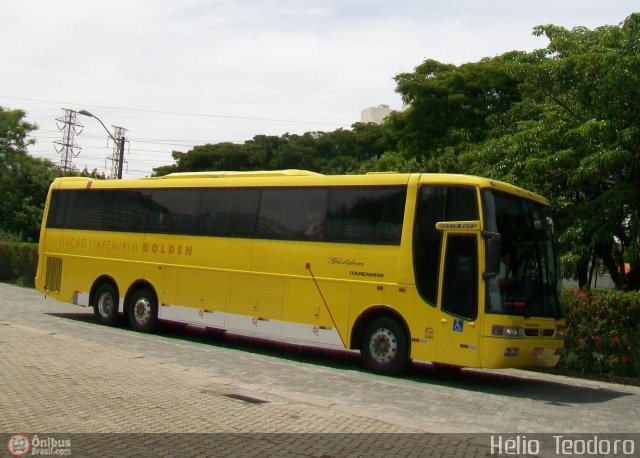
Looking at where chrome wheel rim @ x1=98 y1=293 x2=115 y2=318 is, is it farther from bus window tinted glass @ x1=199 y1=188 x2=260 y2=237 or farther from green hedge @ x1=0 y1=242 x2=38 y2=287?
green hedge @ x1=0 y1=242 x2=38 y2=287

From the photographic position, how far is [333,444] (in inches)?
275

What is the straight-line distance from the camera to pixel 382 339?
39.8 feet

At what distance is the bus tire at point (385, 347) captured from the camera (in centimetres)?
1182

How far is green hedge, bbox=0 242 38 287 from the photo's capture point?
29.8 meters

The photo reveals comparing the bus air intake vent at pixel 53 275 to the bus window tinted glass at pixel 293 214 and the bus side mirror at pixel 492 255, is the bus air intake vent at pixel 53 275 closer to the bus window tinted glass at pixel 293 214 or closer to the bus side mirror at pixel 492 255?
the bus window tinted glass at pixel 293 214

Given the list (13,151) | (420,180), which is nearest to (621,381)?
(420,180)

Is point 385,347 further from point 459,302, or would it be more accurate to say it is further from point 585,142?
point 585,142

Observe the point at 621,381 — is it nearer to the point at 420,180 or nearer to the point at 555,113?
the point at 420,180

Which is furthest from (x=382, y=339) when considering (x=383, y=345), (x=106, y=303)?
(x=106, y=303)

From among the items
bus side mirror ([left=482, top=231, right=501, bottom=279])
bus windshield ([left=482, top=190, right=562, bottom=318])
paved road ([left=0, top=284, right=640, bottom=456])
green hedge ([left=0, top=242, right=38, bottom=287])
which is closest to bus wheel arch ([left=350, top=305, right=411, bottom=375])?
paved road ([left=0, top=284, right=640, bottom=456])

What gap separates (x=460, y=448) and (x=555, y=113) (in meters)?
Answer: 11.7

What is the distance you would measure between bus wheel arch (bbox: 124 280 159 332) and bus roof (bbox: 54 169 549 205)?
7.76ft

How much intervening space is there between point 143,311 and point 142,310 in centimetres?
5

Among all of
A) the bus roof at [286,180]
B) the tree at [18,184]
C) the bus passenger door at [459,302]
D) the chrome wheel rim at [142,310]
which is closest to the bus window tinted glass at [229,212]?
the bus roof at [286,180]
